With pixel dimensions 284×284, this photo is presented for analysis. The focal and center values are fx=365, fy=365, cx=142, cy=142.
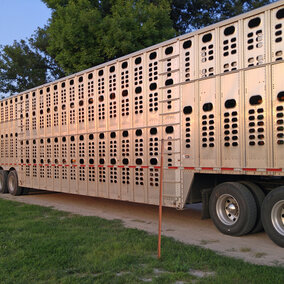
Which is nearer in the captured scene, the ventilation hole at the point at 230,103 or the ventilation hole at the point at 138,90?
the ventilation hole at the point at 230,103

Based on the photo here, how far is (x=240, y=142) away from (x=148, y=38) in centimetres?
1206

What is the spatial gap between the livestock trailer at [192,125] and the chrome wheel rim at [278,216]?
2 cm

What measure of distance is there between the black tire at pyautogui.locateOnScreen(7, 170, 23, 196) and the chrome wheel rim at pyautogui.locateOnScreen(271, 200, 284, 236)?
35.0 ft

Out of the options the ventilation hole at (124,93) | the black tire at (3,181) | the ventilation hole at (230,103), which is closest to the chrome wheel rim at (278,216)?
the ventilation hole at (230,103)

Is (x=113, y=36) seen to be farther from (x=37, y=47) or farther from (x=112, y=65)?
(x=37, y=47)

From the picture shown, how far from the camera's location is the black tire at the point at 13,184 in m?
14.5

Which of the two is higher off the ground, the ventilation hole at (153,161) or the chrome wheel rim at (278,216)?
the ventilation hole at (153,161)

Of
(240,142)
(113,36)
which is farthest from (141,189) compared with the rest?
(113,36)

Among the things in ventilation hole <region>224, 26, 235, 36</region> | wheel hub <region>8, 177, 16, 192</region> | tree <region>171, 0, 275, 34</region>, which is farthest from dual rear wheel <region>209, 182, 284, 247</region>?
tree <region>171, 0, 275, 34</region>

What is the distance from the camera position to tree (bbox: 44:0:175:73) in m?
17.1

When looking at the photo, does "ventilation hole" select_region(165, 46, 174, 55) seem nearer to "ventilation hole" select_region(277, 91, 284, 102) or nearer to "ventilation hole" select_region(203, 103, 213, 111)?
"ventilation hole" select_region(203, 103, 213, 111)

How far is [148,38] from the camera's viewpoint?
58.4ft

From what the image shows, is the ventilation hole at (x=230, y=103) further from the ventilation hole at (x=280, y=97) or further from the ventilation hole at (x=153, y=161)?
the ventilation hole at (x=153, y=161)

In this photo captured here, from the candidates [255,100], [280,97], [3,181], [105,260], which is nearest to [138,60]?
[255,100]
